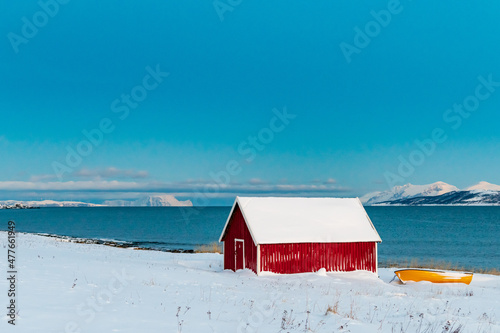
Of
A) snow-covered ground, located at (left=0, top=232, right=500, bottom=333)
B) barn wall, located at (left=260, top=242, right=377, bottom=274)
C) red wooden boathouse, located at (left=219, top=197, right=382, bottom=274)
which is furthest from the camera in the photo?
red wooden boathouse, located at (left=219, top=197, right=382, bottom=274)

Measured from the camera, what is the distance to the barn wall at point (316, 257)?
81.9 feet

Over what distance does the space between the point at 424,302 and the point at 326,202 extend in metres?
13.9

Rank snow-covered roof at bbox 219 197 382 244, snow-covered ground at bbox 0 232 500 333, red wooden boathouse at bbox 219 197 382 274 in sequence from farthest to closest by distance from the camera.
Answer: snow-covered roof at bbox 219 197 382 244 < red wooden boathouse at bbox 219 197 382 274 < snow-covered ground at bbox 0 232 500 333

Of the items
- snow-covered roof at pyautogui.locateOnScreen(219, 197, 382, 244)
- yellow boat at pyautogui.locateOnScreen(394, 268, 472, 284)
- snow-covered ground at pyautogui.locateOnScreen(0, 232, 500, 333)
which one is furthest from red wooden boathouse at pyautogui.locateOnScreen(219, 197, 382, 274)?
snow-covered ground at pyautogui.locateOnScreen(0, 232, 500, 333)

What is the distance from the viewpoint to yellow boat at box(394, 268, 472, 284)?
984 inches

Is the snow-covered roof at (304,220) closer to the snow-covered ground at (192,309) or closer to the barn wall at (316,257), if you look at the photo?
the barn wall at (316,257)

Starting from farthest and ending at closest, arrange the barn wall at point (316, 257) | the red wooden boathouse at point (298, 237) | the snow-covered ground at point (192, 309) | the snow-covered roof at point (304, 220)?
the snow-covered roof at point (304, 220) < the red wooden boathouse at point (298, 237) < the barn wall at point (316, 257) < the snow-covered ground at point (192, 309)

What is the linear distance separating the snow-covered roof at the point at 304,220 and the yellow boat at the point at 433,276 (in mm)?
2729

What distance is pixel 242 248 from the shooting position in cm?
2698

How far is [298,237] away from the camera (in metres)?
25.5

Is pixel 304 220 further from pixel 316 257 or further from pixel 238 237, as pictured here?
pixel 238 237

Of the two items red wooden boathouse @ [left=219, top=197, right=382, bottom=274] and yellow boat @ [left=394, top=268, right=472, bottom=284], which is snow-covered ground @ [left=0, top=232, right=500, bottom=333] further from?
red wooden boathouse @ [left=219, top=197, right=382, bottom=274]

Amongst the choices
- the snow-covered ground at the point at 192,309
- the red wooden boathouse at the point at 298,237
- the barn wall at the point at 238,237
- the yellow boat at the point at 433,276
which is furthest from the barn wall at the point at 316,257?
the snow-covered ground at the point at 192,309

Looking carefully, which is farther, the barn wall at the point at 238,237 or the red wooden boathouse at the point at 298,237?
the barn wall at the point at 238,237
